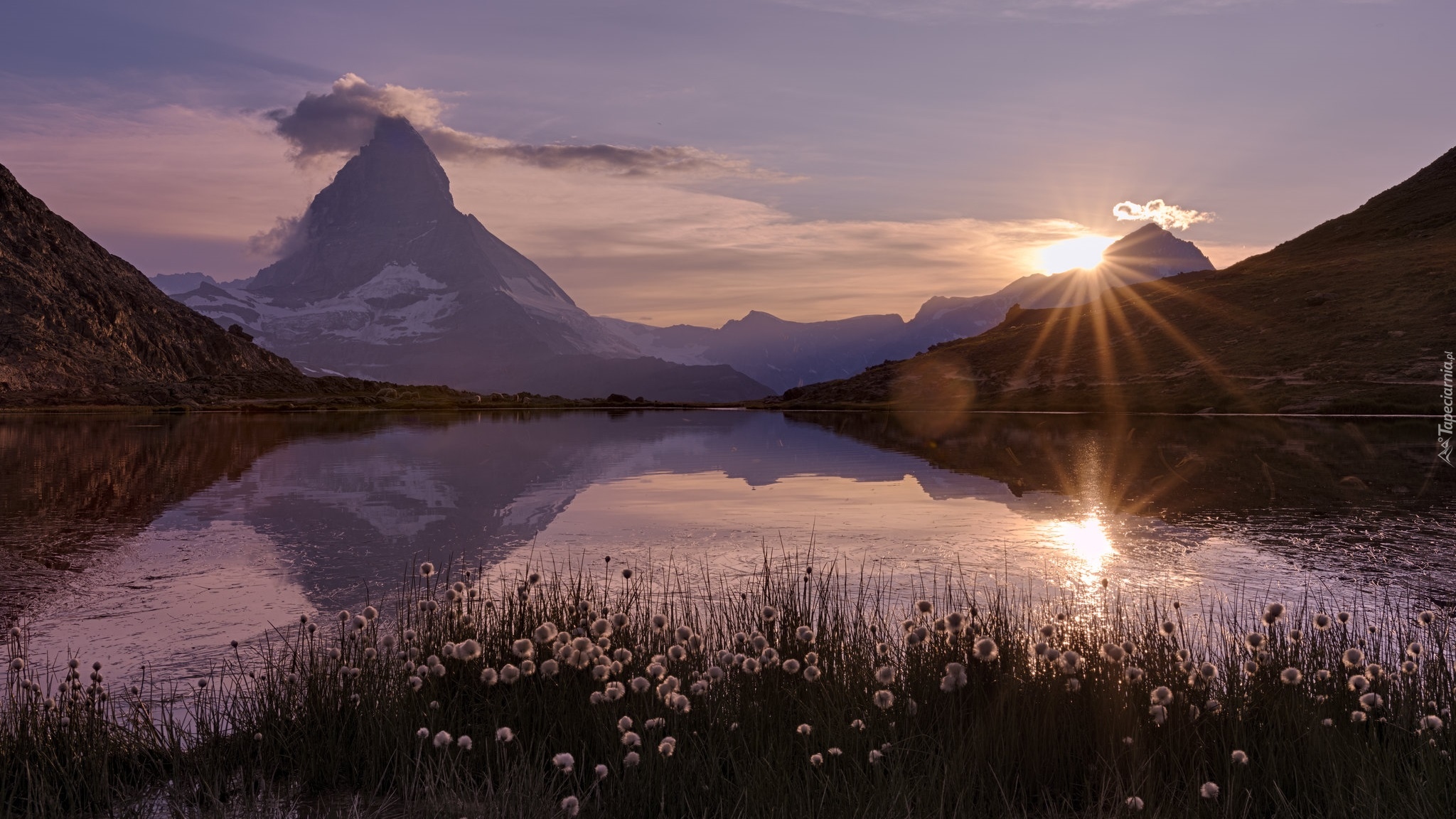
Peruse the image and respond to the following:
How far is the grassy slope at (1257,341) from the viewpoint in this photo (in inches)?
3868

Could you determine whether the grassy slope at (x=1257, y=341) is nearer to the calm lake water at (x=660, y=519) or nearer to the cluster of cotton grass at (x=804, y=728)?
the calm lake water at (x=660, y=519)

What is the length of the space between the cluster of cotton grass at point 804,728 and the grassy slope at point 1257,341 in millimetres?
91954

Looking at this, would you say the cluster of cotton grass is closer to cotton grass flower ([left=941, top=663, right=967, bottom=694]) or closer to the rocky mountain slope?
cotton grass flower ([left=941, top=663, right=967, bottom=694])

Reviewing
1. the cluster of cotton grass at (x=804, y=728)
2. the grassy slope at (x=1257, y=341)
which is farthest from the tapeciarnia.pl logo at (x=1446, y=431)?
the cluster of cotton grass at (x=804, y=728)

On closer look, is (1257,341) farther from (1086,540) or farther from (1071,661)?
(1071,661)

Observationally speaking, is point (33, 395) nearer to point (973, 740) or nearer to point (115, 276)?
point (115, 276)

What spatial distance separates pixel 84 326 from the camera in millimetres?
145250

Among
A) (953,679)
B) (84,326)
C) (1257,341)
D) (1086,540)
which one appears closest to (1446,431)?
(1086,540)

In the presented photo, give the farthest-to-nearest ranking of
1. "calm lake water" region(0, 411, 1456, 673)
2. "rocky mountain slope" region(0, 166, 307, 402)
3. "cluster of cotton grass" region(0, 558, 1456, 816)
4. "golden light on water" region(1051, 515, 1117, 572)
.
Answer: "rocky mountain slope" region(0, 166, 307, 402) < "golden light on water" region(1051, 515, 1117, 572) < "calm lake water" region(0, 411, 1456, 673) < "cluster of cotton grass" region(0, 558, 1456, 816)

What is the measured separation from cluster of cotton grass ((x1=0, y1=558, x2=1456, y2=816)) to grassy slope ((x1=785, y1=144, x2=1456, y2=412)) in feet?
302

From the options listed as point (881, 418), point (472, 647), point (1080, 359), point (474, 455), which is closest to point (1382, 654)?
point (472, 647)

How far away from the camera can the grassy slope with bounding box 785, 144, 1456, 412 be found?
98.2m

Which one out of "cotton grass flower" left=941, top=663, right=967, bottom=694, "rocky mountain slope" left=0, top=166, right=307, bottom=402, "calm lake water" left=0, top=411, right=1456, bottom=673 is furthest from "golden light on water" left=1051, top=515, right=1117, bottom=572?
"rocky mountain slope" left=0, top=166, right=307, bottom=402

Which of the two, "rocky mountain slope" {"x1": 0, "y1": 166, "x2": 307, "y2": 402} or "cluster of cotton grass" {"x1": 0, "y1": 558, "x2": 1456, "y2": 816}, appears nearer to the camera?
"cluster of cotton grass" {"x1": 0, "y1": 558, "x2": 1456, "y2": 816}
